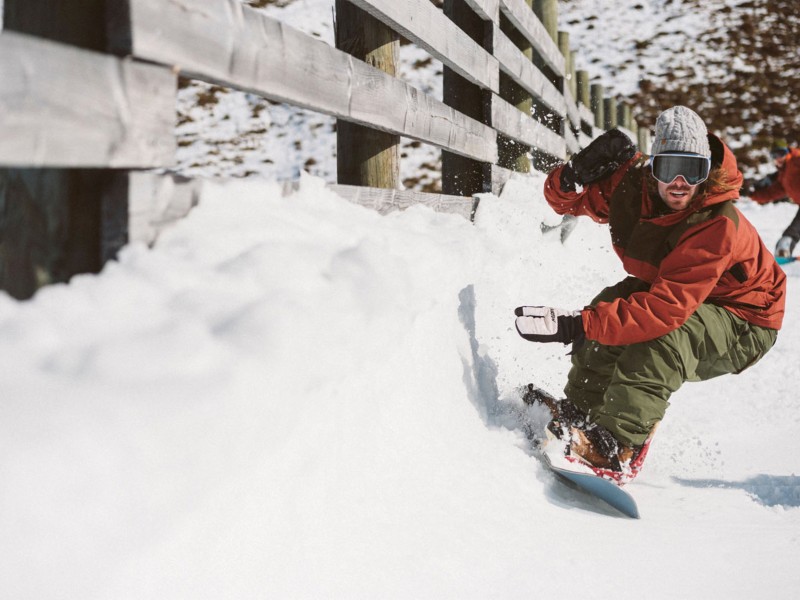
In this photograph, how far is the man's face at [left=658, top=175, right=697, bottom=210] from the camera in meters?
2.47

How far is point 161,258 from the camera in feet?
4.51

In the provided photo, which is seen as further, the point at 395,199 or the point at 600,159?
the point at 600,159

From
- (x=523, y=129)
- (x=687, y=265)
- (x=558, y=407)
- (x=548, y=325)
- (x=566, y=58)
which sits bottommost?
(x=558, y=407)

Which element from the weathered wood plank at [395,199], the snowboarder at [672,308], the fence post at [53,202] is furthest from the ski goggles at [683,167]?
the fence post at [53,202]

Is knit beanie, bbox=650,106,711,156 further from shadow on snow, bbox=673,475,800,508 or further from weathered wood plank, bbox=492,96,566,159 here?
weathered wood plank, bbox=492,96,566,159

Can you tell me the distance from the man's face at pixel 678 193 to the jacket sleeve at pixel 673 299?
147 millimetres

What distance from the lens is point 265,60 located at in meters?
1.65

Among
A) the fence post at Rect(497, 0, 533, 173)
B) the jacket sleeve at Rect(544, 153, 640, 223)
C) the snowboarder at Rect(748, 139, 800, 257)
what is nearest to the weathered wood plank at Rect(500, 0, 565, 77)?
the fence post at Rect(497, 0, 533, 173)

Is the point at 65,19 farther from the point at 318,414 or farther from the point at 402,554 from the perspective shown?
the point at 402,554

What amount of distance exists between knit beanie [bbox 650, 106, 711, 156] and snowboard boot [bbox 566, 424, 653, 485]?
104 centimetres

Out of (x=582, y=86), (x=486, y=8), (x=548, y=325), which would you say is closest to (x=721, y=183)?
(x=548, y=325)

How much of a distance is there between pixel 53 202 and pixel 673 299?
75.9 inches

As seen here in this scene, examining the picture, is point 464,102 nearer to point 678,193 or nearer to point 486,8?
point 486,8

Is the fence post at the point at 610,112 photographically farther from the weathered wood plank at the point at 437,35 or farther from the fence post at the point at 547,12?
the weathered wood plank at the point at 437,35
